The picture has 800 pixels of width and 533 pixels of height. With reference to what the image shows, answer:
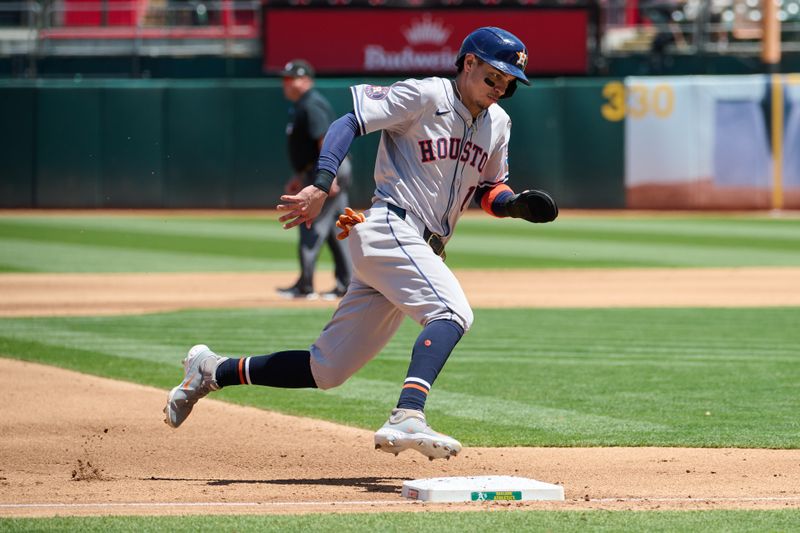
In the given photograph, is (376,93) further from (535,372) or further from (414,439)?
(535,372)

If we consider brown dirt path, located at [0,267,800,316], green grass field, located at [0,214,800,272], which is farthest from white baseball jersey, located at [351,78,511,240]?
green grass field, located at [0,214,800,272]

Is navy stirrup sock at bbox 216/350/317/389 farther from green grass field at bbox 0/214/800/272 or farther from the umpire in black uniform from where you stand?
green grass field at bbox 0/214/800/272

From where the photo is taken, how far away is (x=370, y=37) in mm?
23500

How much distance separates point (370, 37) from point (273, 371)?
18.6m

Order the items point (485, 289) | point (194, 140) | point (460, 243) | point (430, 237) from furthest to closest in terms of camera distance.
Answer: point (194, 140) < point (460, 243) < point (485, 289) < point (430, 237)

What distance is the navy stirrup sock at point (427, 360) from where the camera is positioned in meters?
4.86

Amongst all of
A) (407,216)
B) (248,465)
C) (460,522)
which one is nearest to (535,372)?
(248,465)

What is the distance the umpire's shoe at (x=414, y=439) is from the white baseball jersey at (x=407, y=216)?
0.46 metres

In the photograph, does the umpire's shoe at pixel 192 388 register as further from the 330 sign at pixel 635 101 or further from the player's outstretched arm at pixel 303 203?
the 330 sign at pixel 635 101

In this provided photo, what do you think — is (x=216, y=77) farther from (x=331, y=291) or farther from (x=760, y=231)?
(x=331, y=291)

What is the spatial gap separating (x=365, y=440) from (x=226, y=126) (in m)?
16.8

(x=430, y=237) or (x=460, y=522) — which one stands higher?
(x=430, y=237)

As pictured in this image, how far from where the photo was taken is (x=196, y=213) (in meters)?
23.3

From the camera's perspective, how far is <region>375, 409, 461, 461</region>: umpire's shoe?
4.67 metres
